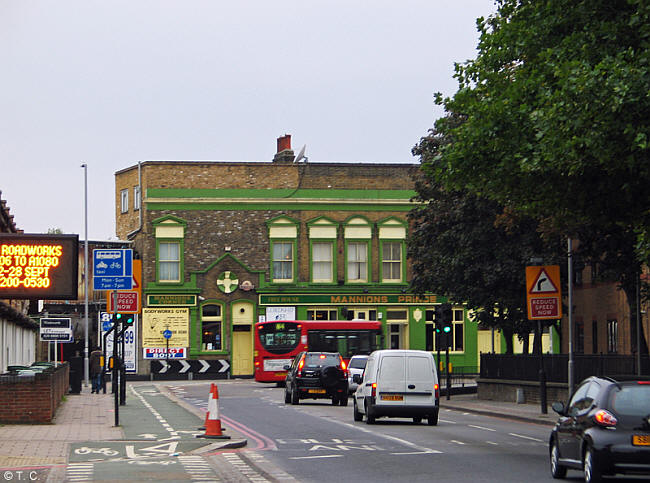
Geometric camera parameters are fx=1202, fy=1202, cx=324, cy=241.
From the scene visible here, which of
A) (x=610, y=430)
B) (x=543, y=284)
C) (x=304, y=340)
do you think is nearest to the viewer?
(x=610, y=430)

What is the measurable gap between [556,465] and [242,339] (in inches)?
2081

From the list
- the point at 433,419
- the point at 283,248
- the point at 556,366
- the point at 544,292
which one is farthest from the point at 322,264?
the point at 433,419

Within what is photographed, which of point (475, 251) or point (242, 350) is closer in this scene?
point (475, 251)

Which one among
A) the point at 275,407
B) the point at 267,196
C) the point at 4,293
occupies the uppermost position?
the point at 267,196

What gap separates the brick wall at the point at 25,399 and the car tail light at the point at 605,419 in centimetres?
1452

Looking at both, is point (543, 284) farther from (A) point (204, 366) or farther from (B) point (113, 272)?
(A) point (204, 366)

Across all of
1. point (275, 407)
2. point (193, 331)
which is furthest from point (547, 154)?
point (193, 331)

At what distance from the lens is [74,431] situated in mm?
24312

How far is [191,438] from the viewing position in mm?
22422

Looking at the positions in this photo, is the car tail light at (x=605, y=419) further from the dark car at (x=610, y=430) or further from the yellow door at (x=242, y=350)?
the yellow door at (x=242, y=350)

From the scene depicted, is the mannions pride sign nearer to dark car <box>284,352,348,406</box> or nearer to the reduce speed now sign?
the reduce speed now sign

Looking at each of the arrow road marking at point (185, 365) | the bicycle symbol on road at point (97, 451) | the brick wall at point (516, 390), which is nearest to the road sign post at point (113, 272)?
the bicycle symbol on road at point (97, 451)

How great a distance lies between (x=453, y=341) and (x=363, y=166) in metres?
11.6

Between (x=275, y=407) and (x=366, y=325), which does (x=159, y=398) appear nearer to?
(x=275, y=407)
